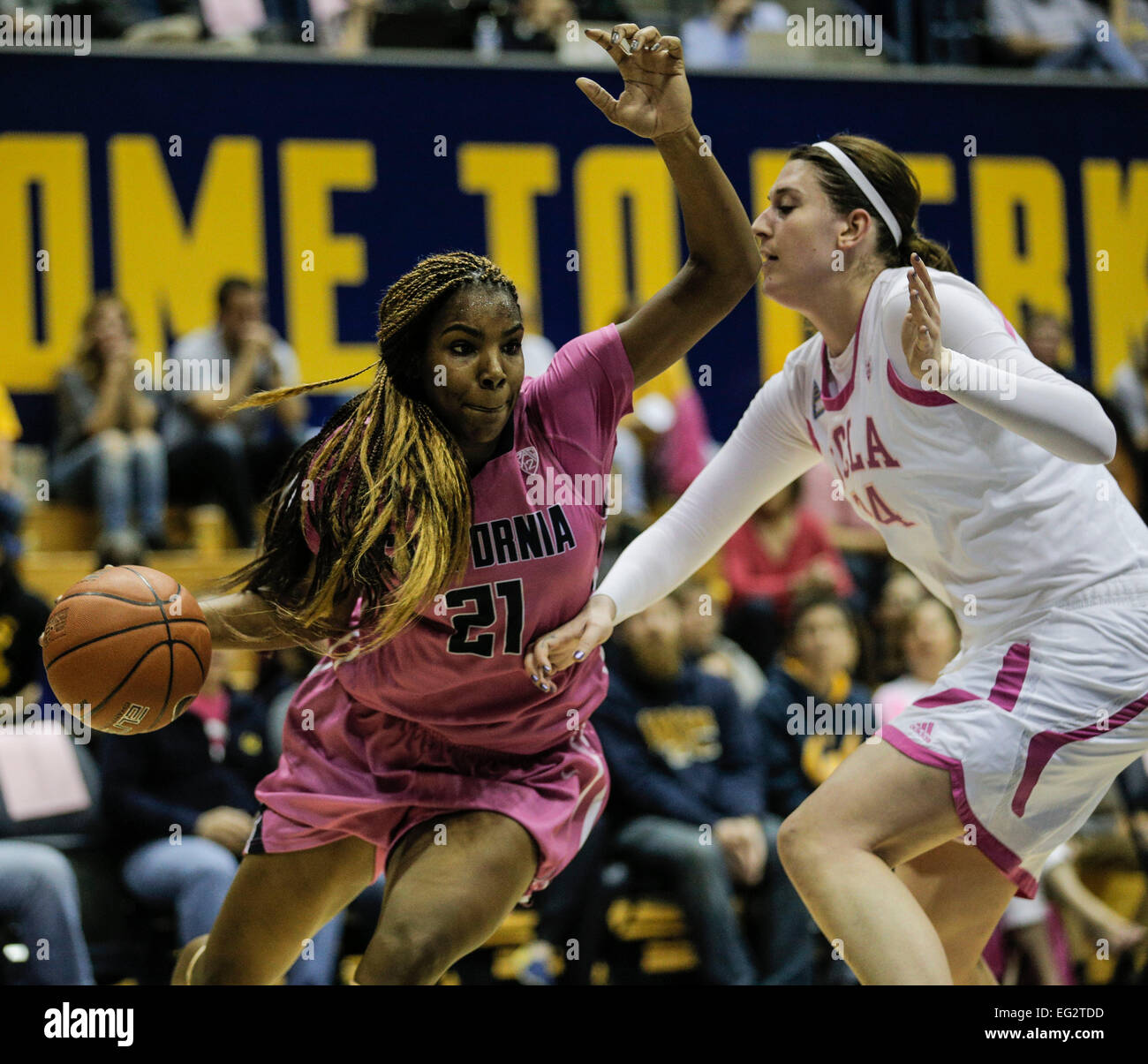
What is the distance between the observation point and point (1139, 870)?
22.2ft

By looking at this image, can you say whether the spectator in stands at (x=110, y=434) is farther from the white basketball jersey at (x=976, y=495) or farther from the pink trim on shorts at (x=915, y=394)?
the pink trim on shorts at (x=915, y=394)

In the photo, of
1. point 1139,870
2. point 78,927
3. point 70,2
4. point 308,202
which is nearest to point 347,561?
point 78,927

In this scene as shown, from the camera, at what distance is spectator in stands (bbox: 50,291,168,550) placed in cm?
716

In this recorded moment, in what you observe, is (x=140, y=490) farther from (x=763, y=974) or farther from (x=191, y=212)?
(x=763, y=974)

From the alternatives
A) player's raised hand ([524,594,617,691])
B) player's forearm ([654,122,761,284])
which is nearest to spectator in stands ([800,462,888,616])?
player's forearm ([654,122,761,284])

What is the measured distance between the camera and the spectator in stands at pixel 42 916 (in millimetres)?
5156

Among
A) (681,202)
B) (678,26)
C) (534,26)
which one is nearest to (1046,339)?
(678,26)

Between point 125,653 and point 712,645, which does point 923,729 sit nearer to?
point 125,653

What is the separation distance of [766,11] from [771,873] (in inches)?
235

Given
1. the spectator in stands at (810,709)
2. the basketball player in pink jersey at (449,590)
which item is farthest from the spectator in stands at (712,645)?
the basketball player in pink jersey at (449,590)

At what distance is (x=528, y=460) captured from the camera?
3404 millimetres

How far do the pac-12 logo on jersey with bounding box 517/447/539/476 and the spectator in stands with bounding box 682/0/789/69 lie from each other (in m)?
6.23

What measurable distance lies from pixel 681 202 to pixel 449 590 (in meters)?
1.07

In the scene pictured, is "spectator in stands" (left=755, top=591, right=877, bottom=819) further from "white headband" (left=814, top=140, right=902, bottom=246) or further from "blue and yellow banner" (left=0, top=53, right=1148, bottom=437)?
"white headband" (left=814, top=140, right=902, bottom=246)
